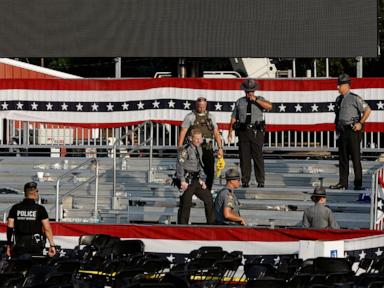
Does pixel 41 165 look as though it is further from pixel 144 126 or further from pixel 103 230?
pixel 103 230

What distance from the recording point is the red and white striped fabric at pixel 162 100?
20844 millimetres

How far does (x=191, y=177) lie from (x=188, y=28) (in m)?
3.77

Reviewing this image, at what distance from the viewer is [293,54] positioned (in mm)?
20141

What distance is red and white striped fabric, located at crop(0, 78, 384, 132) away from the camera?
68.4 feet

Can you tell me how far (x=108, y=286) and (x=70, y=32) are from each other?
7883 millimetres

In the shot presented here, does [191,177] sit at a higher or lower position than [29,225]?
higher

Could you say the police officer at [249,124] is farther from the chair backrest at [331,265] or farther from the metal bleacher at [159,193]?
the chair backrest at [331,265]

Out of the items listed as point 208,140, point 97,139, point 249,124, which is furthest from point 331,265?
point 97,139

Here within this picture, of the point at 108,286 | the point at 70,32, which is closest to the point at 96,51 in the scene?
the point at 70,32

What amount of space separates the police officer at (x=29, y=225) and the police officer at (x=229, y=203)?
2348mm

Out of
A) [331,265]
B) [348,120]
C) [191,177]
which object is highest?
[348,120]

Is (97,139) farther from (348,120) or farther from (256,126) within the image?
(348,120)

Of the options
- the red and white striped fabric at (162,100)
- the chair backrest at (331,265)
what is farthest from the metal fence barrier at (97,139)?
the chair backrest at (331,265)

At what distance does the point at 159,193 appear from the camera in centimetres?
1983
